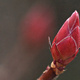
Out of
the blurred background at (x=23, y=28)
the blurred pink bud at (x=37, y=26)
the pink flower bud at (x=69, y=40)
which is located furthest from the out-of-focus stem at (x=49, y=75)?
the blurred background at (x=23, y=28)

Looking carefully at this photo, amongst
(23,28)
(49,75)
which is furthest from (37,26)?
(49,75)

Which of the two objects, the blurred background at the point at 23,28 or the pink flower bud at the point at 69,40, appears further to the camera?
the blurred background at the point at 23,28

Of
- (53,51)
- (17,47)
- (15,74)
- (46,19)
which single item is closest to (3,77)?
(15,74)

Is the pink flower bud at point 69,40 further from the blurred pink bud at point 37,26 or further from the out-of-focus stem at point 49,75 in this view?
the blurred pink bud at point 37,26

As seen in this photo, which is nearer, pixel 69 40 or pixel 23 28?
pixel 69 40

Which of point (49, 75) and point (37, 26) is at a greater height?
point (37, 26)

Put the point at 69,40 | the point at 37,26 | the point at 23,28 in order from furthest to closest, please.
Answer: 1. the point at 23,28
2. the point at 37,26
3. the point at 69,40

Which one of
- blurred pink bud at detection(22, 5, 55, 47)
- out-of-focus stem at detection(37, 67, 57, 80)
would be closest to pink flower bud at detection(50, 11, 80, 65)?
out-of-focus stem at detection(37, 67, 57, 80)

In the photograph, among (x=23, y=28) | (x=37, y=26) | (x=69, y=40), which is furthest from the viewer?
(x=23, y=28)

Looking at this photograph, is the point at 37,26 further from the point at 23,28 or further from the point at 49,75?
the point at 49,75

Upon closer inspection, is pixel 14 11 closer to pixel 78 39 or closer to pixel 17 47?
pixel 17 47
